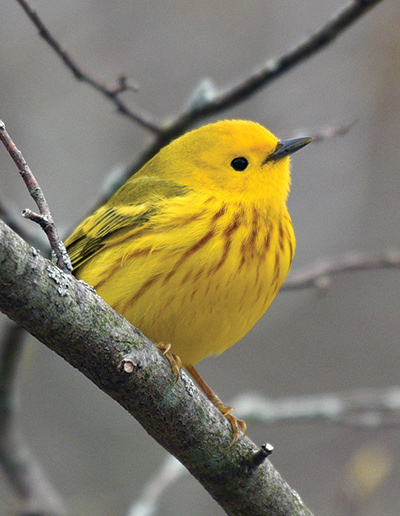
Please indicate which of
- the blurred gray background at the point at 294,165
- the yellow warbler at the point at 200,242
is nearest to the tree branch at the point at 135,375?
the yellow warbler at the point at 200,242

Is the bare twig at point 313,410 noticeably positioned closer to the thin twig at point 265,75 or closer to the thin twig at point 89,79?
the thin twig at point 265,75

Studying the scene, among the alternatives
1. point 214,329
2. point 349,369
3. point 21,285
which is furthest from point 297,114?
point 21,285

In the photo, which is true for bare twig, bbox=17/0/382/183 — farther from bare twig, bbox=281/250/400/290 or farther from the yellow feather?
bare twig, bbox=281/250/400/290

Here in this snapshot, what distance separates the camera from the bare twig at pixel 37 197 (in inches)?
82.4

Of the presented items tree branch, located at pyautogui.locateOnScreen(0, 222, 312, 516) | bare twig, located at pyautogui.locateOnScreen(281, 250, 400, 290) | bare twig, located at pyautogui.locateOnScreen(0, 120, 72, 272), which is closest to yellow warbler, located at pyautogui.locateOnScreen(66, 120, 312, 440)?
tree branch, located at pyautogui.locateOnScreen(0, 222, 312, 516)

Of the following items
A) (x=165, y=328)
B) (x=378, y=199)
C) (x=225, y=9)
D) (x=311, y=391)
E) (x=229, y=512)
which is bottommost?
(x=229, y=512)

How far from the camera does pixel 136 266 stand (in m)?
3.29

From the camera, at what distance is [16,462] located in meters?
4.19

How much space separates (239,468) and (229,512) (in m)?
0.22

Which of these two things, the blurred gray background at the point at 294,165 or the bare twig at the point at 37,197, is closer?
the bare twig at the point at 37,197

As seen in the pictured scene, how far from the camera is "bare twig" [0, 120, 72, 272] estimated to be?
2092mm

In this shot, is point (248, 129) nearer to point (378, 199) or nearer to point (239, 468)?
point (239, 468)

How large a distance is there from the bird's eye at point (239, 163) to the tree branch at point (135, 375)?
1.58m

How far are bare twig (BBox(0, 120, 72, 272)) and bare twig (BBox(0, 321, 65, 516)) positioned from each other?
1.80 m
